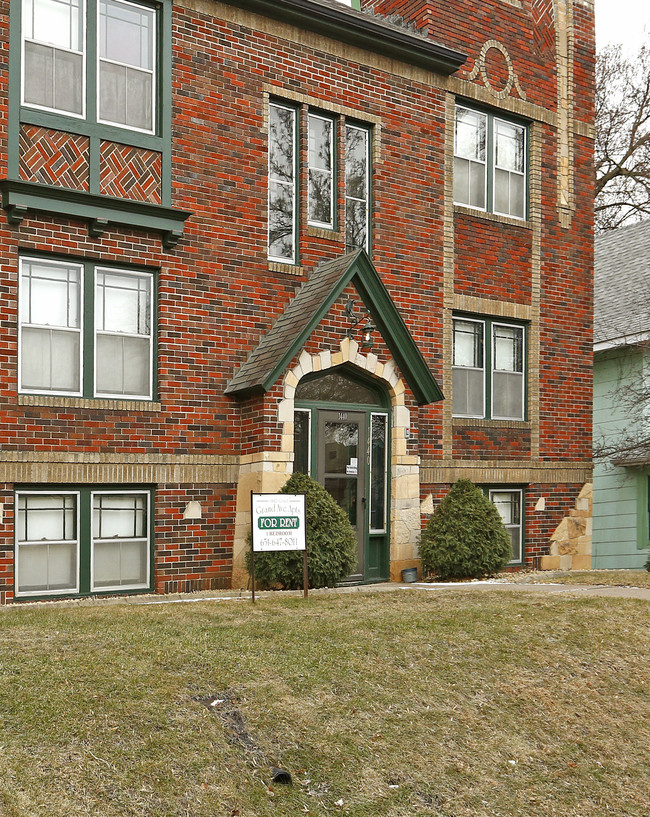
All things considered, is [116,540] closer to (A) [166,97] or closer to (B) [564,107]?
(A) [166,97]

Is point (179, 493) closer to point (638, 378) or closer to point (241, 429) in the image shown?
point (241, 429)

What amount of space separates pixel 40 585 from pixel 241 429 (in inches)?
133

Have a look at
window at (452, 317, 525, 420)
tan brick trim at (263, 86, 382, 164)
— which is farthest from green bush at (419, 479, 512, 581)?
tan brick trim at (263, 86, 382, 164)

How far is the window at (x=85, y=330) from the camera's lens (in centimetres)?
1202

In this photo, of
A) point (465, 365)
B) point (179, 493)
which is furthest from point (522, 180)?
point (179, 493)

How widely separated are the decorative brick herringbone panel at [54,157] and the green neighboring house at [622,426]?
11.9 m

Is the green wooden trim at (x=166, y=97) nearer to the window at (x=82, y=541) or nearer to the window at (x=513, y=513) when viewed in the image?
the window at (x=82, y=541)

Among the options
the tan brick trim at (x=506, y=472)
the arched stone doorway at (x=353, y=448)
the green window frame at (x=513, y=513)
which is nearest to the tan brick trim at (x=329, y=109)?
the arched stone doorway at (x=353, y=448)

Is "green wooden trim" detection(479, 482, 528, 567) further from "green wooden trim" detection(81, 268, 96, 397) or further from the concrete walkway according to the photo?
"green wooden trim" detection(81, 268, 96, 397)

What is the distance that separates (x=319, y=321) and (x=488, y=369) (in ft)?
14.6

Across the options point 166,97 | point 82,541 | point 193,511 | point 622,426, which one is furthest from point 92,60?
Answer: point 622,426

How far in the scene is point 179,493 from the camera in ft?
42.5

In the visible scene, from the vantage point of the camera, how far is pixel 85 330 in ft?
40.5

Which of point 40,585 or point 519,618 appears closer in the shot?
point 519,618
